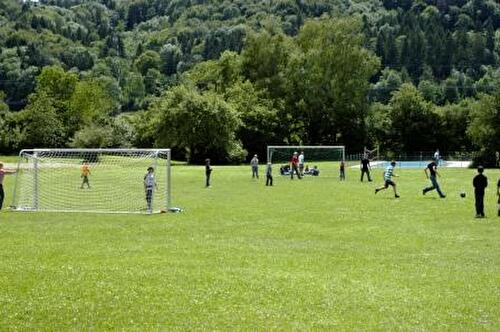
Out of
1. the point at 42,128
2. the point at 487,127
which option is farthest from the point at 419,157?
the point at 42,128

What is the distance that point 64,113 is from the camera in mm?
102812

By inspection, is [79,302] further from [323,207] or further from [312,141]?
[312,141]

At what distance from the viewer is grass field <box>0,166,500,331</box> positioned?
9586 mm

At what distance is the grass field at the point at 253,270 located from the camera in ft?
31.4

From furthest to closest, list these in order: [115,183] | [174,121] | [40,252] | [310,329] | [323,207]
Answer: [174,121] → [115,183] → [323,207] → [40,252] → [310,329]

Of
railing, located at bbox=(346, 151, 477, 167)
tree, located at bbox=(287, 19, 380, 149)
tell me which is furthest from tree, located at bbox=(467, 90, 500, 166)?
tree, located at bbox=(287, 19, 380, 149)

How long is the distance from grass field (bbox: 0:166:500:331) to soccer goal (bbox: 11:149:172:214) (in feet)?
8.65

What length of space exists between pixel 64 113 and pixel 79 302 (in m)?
96.4

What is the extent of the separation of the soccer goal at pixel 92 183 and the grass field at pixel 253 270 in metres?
2.64

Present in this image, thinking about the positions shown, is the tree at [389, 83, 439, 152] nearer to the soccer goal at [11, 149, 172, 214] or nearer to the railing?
the railing

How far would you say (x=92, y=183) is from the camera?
3972cm

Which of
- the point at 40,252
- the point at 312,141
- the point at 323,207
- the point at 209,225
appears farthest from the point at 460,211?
the point at 312,141

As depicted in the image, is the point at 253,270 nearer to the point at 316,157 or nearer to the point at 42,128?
the point at 316,157

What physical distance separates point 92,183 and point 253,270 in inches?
1115
